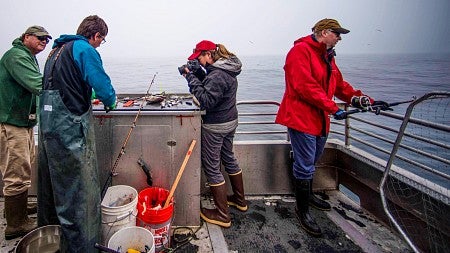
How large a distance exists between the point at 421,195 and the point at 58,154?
3696 mm

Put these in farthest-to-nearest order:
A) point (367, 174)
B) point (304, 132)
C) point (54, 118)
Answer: point (367, 174) < point (304, 132) < point (54, 118)

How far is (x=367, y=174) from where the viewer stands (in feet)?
12.0

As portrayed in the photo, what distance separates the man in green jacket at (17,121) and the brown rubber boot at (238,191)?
2.53m

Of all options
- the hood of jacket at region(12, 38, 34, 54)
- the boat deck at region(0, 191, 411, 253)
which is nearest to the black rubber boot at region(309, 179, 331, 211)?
the boat deck at region(0, 191, 411, 253)

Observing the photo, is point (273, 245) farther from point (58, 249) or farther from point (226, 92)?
point (58, 249)

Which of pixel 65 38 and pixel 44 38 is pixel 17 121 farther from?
pixel 65 38

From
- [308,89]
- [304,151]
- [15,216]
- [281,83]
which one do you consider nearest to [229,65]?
[308,89]

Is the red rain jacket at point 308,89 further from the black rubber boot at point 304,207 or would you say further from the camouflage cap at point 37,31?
the camouflage cap at point 37,31

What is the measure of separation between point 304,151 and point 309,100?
0.66 m

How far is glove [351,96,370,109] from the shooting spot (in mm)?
3176

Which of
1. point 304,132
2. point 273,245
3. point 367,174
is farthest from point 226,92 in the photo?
point 367,174

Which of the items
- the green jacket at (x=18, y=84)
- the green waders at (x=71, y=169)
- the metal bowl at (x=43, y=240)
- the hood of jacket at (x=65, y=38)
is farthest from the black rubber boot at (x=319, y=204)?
the green jacket at (x=18, y=84)

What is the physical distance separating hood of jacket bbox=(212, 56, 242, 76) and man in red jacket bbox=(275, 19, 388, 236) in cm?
62

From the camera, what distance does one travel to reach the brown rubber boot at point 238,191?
366cm
